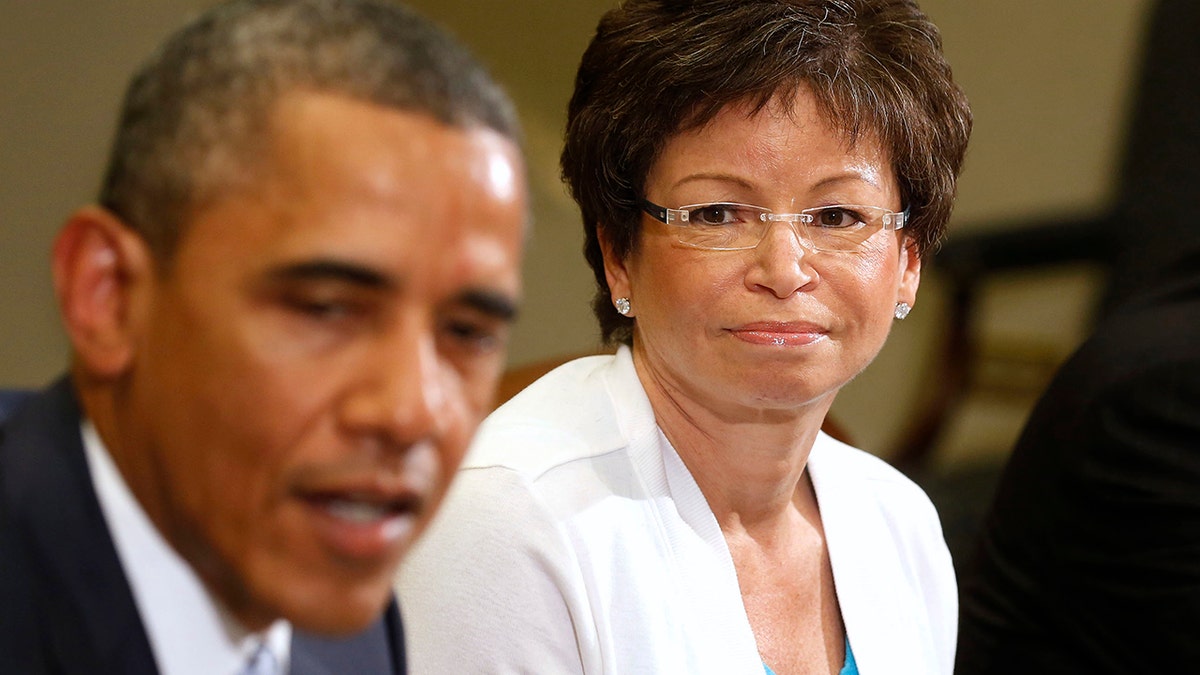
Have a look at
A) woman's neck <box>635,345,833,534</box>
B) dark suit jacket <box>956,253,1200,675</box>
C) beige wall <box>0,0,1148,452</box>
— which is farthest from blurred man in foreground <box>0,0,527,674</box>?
beige wall <box>0,0,1148,452</box>

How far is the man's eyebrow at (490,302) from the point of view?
0.82m

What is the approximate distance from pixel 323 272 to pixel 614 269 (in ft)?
2.92

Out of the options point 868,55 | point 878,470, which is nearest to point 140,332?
point 868,55

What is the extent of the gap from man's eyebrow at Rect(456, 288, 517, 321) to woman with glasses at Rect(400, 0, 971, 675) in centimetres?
64

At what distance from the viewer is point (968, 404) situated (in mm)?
4238

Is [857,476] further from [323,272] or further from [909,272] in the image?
[323,272]

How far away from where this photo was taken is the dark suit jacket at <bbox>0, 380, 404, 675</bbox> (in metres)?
0.82

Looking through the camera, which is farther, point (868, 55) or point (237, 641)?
point (868, 55)

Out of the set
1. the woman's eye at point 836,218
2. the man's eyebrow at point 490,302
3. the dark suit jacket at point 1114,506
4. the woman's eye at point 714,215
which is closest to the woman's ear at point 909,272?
the woman's eye at point 836,218

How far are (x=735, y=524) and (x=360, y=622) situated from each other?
0.91 meters

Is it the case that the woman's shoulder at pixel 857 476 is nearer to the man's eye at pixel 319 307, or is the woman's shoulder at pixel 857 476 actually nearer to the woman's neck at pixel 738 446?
the woman's neck at pixel 738 446

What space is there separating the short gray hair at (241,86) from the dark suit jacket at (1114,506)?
50.8 inches

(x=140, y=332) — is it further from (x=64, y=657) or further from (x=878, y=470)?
(x=878, y=470)

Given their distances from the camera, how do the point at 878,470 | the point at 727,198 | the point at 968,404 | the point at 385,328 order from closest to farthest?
1. the point at 385,328
2. the point at 727,198
3. the point at 878,470
4. the point at 968,404
